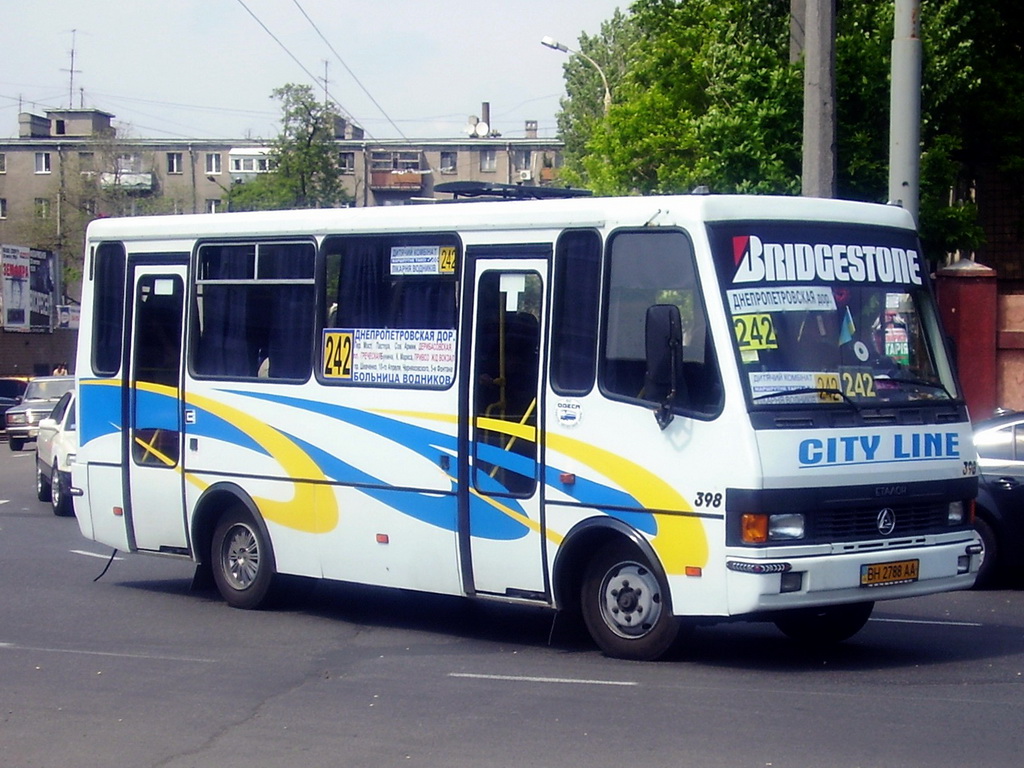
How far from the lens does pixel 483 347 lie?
10.2 metres

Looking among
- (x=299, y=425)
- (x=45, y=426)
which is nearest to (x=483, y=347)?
(x=299, y=425)

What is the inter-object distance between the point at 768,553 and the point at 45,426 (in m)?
16.3

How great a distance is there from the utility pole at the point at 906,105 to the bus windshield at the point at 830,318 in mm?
5295

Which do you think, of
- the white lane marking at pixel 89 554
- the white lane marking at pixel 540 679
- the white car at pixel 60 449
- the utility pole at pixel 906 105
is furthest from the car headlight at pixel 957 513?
the white car at pixel 60 449

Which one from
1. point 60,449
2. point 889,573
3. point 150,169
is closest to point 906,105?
point 889,573

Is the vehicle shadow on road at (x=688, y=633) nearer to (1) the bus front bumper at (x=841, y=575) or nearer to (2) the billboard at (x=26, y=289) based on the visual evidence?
(1) the bus front bumper at (x=841, y=575)

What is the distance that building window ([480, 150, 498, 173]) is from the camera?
107562 mm

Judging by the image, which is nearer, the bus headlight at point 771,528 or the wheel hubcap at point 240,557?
the bus headlight at point 771,528

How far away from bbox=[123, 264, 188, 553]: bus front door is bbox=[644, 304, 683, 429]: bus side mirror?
4.76m

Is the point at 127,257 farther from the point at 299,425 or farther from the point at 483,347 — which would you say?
the point at 483,347

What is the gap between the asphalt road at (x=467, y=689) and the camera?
23.5ft

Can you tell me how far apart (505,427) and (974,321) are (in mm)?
14247

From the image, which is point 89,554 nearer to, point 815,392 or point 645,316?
point 645,316

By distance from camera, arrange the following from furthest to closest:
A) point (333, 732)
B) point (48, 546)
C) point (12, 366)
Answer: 1. point (12, 366)
2. point (48, 546)
3. point (333, 732)
